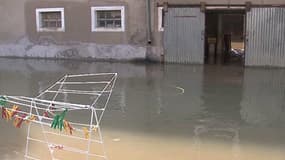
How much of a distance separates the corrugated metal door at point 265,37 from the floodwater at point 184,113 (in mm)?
735

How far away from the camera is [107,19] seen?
1766cm

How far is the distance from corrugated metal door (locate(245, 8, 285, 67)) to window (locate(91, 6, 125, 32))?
4826 mm

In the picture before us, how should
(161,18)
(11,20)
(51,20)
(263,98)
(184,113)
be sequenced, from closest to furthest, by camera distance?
1. (184,113)
2. (263,98)
3. (161,18)
4. (51,20)
5. (11,20)

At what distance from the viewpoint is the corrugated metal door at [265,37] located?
1518cm

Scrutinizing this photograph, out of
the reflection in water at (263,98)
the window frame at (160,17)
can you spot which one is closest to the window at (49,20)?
the window frame at (160,17)

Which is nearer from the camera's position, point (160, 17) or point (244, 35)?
point (244, 35)

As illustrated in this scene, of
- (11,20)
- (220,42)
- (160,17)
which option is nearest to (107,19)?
(160,17)

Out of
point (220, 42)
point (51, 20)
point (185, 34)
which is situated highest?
point (51, 20)

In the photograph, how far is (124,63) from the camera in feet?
54.9

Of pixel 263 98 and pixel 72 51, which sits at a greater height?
pixel 72 51

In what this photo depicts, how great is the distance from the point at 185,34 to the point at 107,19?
330 cm

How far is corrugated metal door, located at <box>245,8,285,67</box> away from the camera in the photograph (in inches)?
598

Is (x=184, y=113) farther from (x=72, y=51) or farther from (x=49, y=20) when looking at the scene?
(x=49, y=20)

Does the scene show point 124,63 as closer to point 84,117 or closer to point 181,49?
point 181,49
